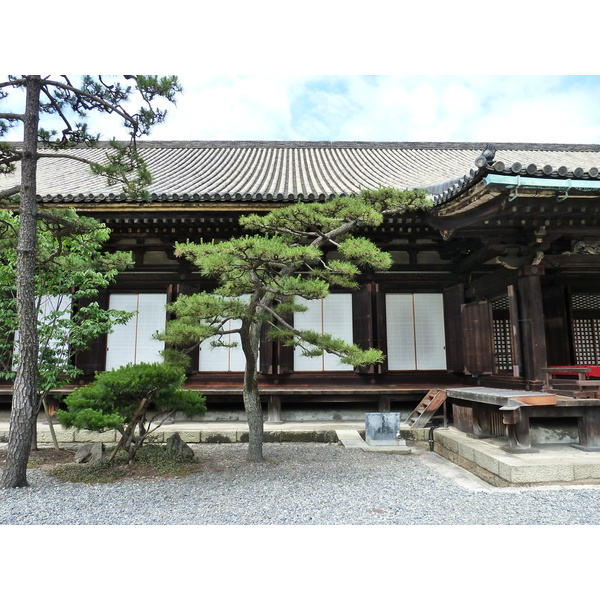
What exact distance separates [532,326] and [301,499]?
13.0 feet

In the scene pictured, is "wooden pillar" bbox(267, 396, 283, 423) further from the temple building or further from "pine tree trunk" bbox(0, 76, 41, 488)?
"pine tree trunk" bbox(0, 76, 41, 488)

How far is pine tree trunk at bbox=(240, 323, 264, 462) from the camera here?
5215 millimetres

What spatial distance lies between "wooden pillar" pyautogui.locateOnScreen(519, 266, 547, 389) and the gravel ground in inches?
69.2

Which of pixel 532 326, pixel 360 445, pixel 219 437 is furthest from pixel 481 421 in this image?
pixel 219 437

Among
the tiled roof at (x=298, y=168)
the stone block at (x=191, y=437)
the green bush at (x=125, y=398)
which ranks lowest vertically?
the stone block at (x=191, y=437)

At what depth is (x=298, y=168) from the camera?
474 inches

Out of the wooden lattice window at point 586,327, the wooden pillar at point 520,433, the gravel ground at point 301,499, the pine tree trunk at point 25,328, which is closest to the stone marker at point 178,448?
the gravel ground at point 301,499

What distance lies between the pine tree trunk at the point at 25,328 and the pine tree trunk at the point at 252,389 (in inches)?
85.1

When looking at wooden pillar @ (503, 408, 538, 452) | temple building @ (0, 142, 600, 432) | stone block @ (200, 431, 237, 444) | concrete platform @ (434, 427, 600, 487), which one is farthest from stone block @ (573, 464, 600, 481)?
stone block @ (200, 431, 237, 444)

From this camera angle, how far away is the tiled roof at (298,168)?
281 inches

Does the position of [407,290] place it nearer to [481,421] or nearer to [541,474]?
[481,421]

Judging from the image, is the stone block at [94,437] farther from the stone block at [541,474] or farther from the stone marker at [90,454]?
the stone block at [541,474]

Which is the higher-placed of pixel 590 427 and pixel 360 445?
pixel 590 427

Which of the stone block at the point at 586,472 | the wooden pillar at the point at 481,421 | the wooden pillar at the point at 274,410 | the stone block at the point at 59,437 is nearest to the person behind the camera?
the stone block at the point at 586,472
